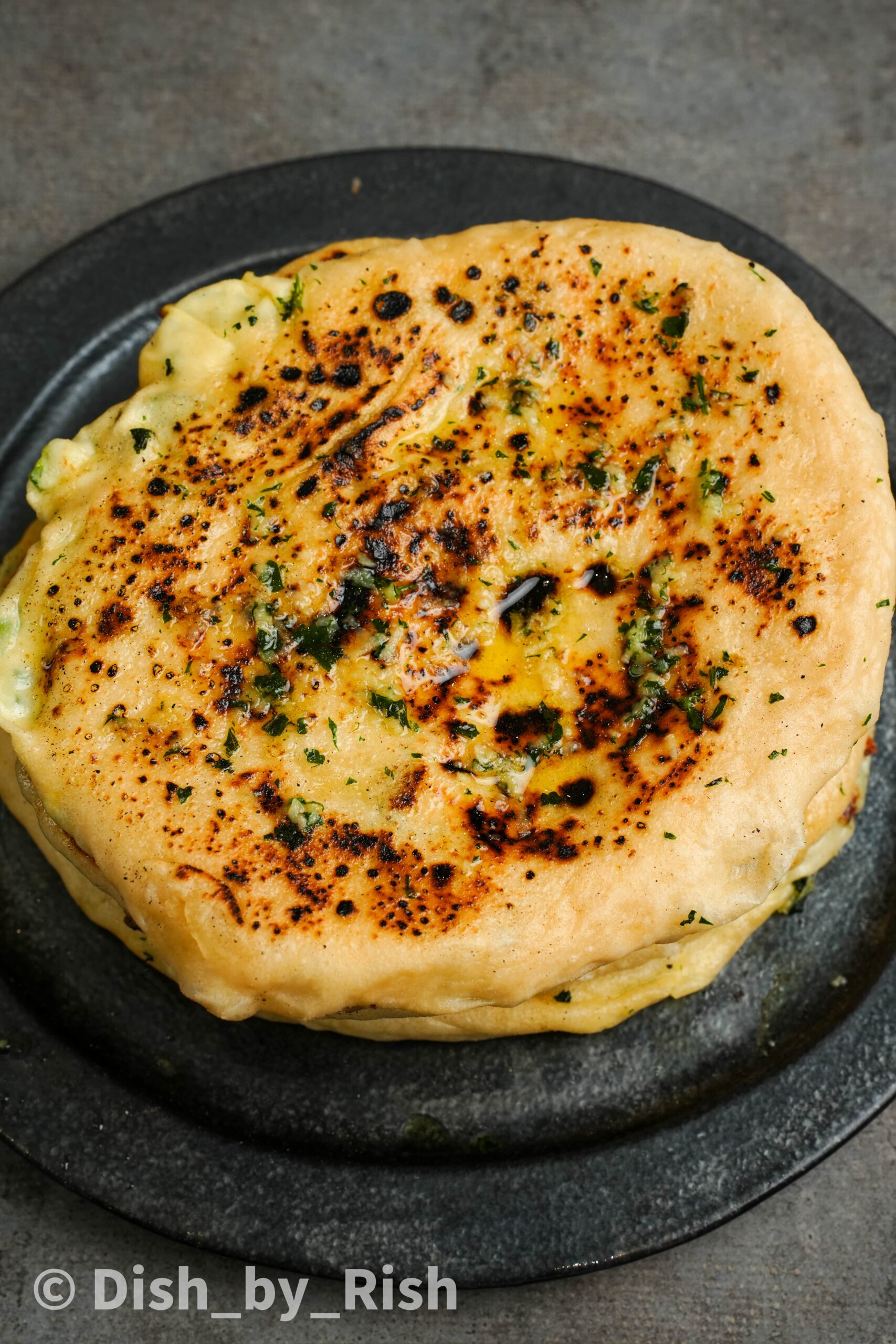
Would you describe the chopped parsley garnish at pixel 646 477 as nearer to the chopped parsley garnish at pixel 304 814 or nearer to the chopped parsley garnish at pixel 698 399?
the chopped parsley garnish at pixel 698 399

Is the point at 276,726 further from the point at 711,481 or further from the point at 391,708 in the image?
the point at 711,481

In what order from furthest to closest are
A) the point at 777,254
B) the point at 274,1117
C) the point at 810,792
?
the point at 777,254 < the point at 274,1117 < the point at 810,792

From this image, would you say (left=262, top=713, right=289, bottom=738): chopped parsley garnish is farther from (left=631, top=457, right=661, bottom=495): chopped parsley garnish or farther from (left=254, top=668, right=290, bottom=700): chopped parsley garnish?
(left=631, top=457, right=661, bottom=495): chopped parsley garnish

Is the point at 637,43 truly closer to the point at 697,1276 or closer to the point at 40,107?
the point at 40,107

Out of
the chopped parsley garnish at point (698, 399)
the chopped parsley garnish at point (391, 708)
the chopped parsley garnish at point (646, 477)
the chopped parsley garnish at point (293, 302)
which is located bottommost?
the chopped parsley garnish at point (391, 708)

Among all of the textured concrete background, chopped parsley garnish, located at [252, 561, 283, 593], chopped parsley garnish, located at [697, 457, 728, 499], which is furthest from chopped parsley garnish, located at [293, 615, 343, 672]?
the textured concrete background

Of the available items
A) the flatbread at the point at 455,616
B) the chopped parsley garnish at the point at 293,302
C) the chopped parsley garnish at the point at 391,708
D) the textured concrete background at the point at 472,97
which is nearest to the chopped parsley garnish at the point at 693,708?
the flatbread at the point at 455,616

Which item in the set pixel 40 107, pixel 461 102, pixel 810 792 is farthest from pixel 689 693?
pixel 40 107
